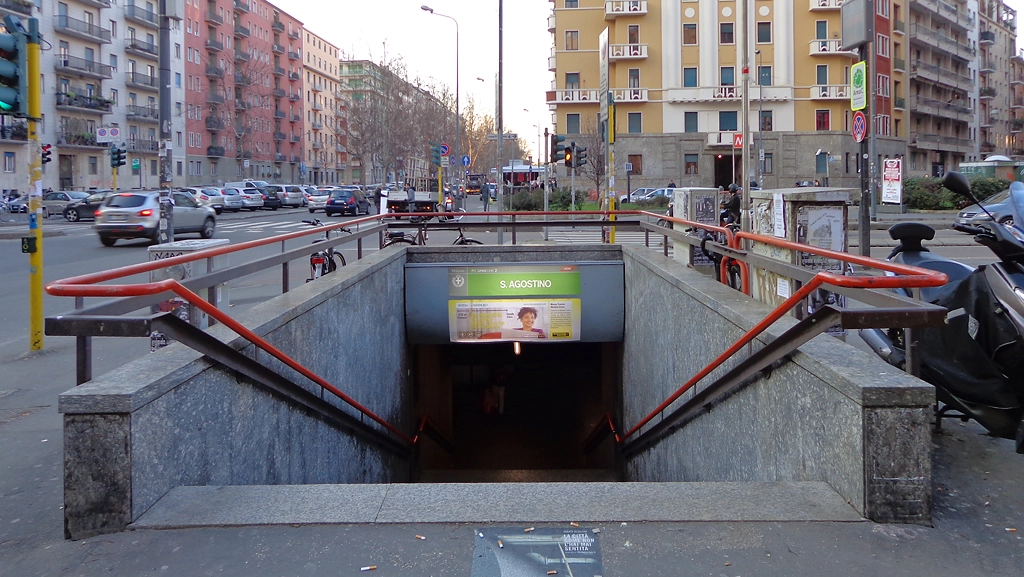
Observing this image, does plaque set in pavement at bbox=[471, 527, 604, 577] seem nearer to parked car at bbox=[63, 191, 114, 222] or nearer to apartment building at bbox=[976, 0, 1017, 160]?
parked car at bbox=[63, 191, 114, 222]

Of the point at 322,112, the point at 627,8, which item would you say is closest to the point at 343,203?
the point at 627,8

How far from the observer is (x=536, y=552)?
11.4 feet

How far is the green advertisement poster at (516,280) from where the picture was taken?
12750mm

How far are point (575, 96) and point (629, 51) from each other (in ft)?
15.5

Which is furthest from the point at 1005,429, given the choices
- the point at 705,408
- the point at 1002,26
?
the point at 1002,26

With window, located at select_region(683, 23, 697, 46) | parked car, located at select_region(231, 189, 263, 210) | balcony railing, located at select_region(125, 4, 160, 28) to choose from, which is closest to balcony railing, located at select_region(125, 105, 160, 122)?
balcony railing, located at select_region(125, 4, 160, 28)

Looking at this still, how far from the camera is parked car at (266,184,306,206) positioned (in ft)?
200

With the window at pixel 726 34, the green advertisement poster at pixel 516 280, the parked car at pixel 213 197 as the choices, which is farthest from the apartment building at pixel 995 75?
the green advertisement poster at pixel 516 280

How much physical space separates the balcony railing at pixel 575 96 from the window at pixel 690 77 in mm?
6116

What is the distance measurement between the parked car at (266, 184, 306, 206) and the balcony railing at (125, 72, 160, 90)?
15536 millimetres

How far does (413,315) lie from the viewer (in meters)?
12.6

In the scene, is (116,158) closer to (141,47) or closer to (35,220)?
(141,47)

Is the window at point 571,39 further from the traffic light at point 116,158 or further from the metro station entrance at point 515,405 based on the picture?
the metro station entrance at point 515,405

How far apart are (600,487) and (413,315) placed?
8683 mm
